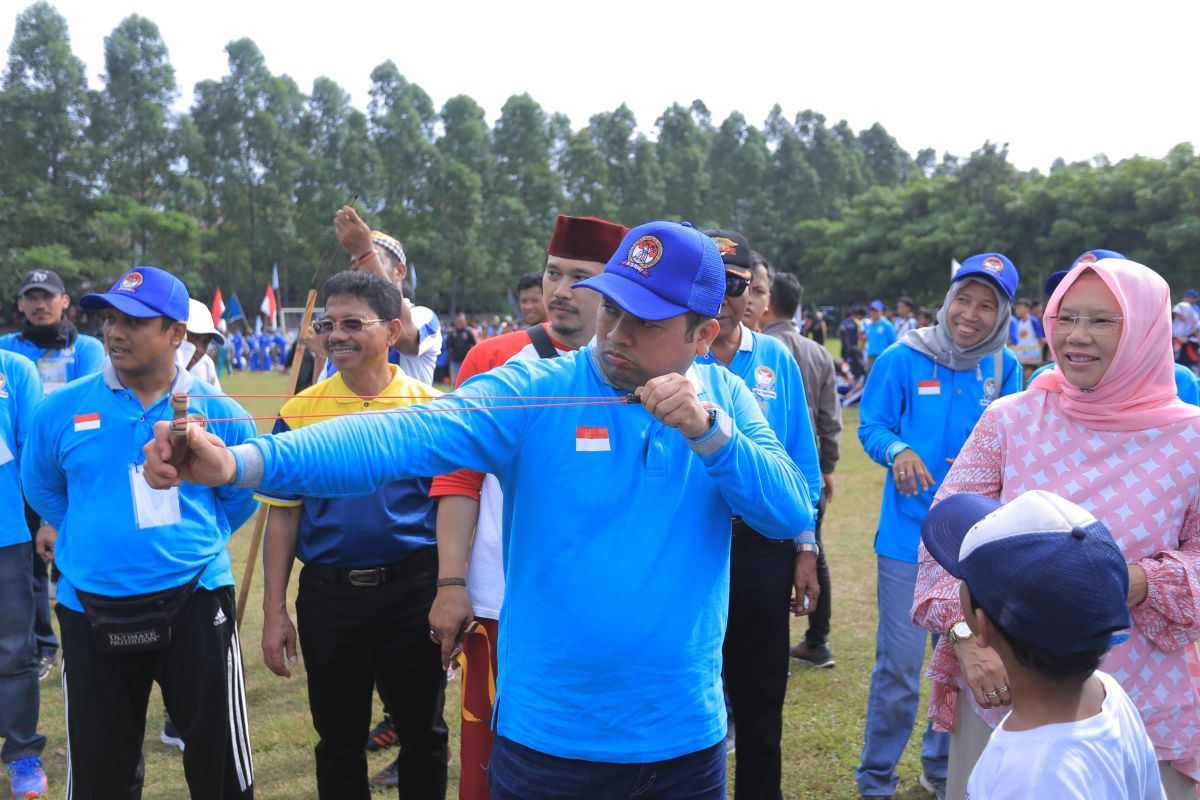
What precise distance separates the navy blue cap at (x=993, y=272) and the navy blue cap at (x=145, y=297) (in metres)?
3.36

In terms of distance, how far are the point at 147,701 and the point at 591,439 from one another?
7.79 ft

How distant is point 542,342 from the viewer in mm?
3459

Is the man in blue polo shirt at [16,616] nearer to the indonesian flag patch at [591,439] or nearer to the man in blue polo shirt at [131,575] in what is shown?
the man in blue polo shirt at [131,575]

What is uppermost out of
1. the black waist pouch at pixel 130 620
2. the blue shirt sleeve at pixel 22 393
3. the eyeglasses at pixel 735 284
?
the eyeglasses at pixel 735 284

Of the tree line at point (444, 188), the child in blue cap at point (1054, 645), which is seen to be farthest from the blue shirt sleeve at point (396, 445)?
the tree line at point (444, 188)

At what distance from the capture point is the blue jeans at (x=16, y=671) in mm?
4539

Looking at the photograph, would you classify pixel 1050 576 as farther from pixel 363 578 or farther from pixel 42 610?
pixel 42 610

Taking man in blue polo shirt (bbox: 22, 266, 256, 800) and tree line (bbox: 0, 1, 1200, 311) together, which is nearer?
man in blue polo shirt (bbox: 22, 266, 256, 800)

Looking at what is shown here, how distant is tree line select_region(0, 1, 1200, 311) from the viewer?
4159 centimetres

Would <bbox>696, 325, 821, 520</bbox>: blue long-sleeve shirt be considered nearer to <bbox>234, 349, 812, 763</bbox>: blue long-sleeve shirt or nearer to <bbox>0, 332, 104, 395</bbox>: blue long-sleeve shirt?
<bbox>234, 349, 812, 763</bbox>: blue long-sleeve shirt

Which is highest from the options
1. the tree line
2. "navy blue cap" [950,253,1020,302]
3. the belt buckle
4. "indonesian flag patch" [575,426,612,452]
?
the tree line

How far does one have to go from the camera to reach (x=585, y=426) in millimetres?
2197

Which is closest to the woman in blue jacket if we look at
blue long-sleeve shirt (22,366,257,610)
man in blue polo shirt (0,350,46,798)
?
blue long-sleeve shirt (22,366,257,610)

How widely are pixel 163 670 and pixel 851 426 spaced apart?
1516cm
